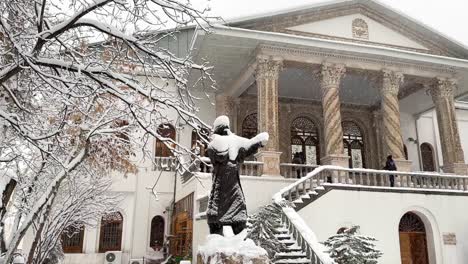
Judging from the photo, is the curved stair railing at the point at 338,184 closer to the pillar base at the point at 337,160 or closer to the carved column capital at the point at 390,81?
the pillar base at the point at 337,160

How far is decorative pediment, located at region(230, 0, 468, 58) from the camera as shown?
17.9 m

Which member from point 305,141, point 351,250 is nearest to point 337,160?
point 305,141

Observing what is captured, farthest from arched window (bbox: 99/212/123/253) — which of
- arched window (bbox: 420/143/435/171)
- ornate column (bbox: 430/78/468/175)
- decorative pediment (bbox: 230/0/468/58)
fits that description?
arched window (bbox: 420/143/435/171)

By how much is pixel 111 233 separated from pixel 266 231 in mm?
10294

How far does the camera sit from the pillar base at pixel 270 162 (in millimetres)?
15729

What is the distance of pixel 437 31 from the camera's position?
63.5 ft

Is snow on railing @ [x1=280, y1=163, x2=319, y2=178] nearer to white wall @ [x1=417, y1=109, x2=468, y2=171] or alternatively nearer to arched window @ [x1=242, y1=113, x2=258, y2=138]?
arched window @ [x1=242, y1=113, x2=258, y2=138]

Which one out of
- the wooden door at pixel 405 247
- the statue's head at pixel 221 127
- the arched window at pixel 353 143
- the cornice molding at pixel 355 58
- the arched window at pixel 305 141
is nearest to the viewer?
the statue's head at pixel 221 127

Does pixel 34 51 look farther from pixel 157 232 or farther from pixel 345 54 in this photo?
pixel 157 232

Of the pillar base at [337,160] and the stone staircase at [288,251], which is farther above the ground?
the pillar base at [337,160]

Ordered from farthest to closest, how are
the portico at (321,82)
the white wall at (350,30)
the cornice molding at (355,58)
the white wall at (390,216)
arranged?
the white wall at (350,30)
the cornice molding at (355,58)
the portico at (321,82)
the white wall at (390,216)

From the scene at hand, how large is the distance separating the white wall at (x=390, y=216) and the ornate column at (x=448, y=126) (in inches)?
76.2

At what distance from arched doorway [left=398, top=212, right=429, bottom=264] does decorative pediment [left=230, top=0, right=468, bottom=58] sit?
7622mm

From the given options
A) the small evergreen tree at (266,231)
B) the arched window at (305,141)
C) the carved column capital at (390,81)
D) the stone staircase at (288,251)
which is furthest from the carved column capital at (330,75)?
the stone staircase at (288,251)
